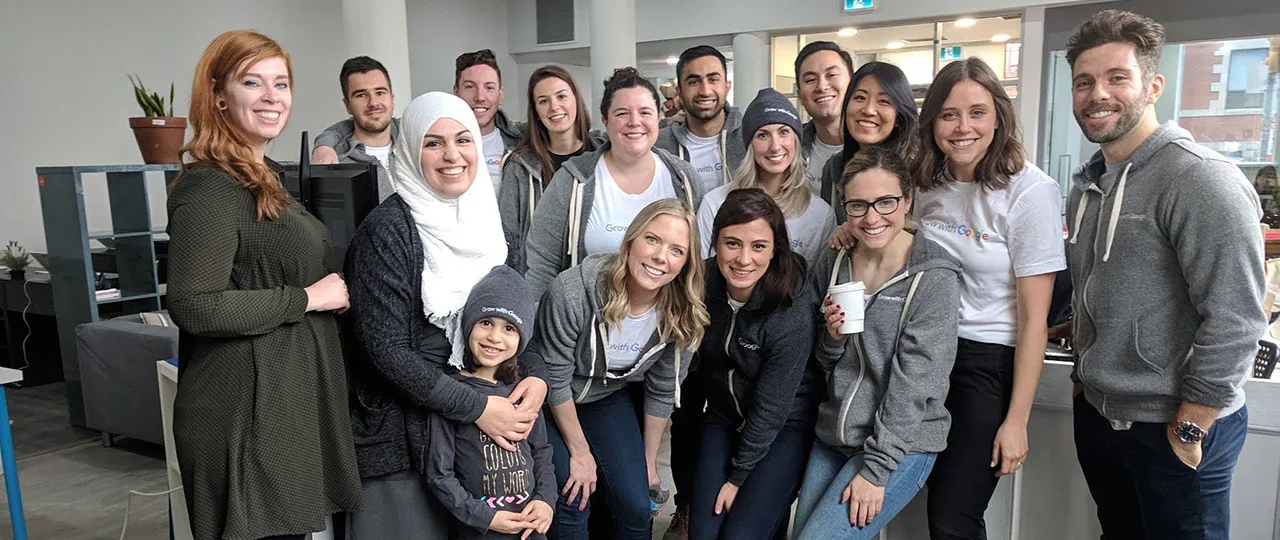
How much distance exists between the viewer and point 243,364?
159 centimetres

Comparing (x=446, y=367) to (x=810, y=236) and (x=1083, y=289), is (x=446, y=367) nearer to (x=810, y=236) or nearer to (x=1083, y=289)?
(x=810, y=236)

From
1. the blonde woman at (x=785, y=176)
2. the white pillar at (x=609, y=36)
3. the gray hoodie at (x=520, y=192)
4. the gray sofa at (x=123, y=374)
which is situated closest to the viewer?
the blonde woman at (x=785, y=176)

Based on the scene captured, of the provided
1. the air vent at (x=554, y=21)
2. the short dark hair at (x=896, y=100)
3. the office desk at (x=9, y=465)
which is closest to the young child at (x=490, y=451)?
the short dark hair at (x=896, y=100)

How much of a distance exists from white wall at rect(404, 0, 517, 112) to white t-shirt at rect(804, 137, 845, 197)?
22.0ft

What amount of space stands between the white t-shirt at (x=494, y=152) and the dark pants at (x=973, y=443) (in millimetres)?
1946

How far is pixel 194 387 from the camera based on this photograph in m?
1.60

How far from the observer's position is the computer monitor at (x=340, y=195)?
2014 millimetres

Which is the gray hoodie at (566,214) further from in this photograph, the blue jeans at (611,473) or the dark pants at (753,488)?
the dark pants at (753,488)

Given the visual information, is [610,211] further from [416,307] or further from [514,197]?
[416,307]

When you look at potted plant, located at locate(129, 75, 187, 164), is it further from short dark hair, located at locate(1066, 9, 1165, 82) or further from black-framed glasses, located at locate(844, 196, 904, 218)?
short dark hair, located at locate(1066, 9, 1165, 82)

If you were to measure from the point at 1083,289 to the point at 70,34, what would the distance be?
23.6 feet

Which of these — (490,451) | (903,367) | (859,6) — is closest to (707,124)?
(903,367)

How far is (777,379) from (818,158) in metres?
0.96

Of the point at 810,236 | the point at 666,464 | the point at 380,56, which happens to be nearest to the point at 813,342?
the point at 810,236
